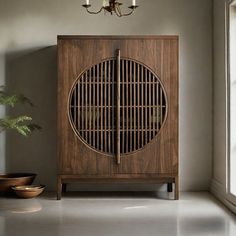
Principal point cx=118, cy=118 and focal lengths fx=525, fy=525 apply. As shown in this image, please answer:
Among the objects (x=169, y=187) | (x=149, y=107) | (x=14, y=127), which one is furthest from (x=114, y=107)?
(x=169, y=187)

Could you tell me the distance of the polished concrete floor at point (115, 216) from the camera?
3.74 meters

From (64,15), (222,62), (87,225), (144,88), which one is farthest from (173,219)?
(64,15)

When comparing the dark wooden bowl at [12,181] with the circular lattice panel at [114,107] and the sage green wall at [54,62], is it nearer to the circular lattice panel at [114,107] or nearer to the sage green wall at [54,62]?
the sage green wall at [54,62]

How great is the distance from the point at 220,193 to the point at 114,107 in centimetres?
134

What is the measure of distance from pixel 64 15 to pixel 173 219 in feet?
8.89

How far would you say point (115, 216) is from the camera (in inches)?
169

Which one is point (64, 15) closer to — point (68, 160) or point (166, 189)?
point (68, 160)

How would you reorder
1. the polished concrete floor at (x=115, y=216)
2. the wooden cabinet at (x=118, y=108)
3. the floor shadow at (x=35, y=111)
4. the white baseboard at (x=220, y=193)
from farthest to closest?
the floor shadow at (x=35, y=111) → the wooden cabinet at (x=118, y=108) → the white baseboard at (x=220, y=193) → the polished concrete floor at (x=115, y=216)

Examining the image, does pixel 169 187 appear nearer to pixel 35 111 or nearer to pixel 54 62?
pixel 35 111

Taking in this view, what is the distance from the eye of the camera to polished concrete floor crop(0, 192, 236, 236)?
374cm

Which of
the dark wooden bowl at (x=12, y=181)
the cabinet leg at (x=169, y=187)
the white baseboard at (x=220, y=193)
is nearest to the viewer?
the white baseboard at (x=220, y=193)

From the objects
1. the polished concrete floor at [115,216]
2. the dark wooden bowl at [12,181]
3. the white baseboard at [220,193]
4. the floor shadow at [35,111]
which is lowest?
the polished concrete floor at [115,216]

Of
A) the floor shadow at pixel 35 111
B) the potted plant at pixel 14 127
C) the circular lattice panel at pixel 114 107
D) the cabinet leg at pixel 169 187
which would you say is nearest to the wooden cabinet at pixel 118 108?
the circular lattice panel at pixel 114 107

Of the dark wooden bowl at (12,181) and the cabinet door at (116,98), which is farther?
the dark wooden bowl at (12,181)
